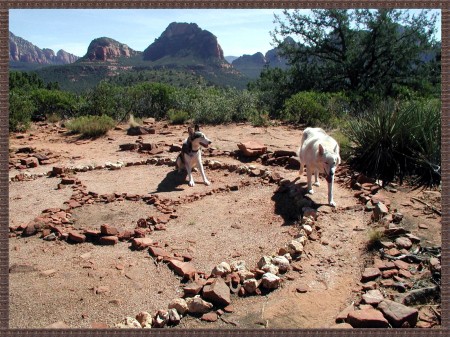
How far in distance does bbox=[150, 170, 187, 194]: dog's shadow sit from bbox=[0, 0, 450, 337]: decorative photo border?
16.5 feet

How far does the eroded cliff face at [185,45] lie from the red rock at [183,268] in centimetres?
5040

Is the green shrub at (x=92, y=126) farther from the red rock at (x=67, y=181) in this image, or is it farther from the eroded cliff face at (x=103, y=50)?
the eroded cliff face at (x=103, y=50)

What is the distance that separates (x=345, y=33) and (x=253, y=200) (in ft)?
50.7

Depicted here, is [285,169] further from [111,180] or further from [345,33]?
[345,33]

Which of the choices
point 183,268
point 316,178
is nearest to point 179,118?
point 316,178

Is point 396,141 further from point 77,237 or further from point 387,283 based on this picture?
point 77,237

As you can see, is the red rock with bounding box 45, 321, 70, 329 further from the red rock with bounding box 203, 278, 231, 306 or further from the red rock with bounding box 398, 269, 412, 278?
the red rock with bounding box 398, 269, 412, 278

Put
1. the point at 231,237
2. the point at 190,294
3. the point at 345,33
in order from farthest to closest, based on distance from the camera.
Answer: the point at 345,33
the point at 231,237
the point at 190,294

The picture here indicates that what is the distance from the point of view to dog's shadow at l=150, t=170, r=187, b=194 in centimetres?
813

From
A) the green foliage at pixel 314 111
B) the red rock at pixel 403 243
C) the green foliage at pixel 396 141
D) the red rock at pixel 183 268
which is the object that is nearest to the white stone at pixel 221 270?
the red rock at pixel 183 268

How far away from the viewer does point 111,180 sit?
29.0 feet

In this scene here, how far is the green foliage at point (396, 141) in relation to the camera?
7336 millimetres

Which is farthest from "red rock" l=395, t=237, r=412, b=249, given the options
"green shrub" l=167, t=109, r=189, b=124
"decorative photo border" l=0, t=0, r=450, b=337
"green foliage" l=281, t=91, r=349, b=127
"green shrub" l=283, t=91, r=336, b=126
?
"green shrub" l=167, t=109, r=189, b=124

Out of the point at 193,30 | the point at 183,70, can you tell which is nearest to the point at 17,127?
the point at 183,70
